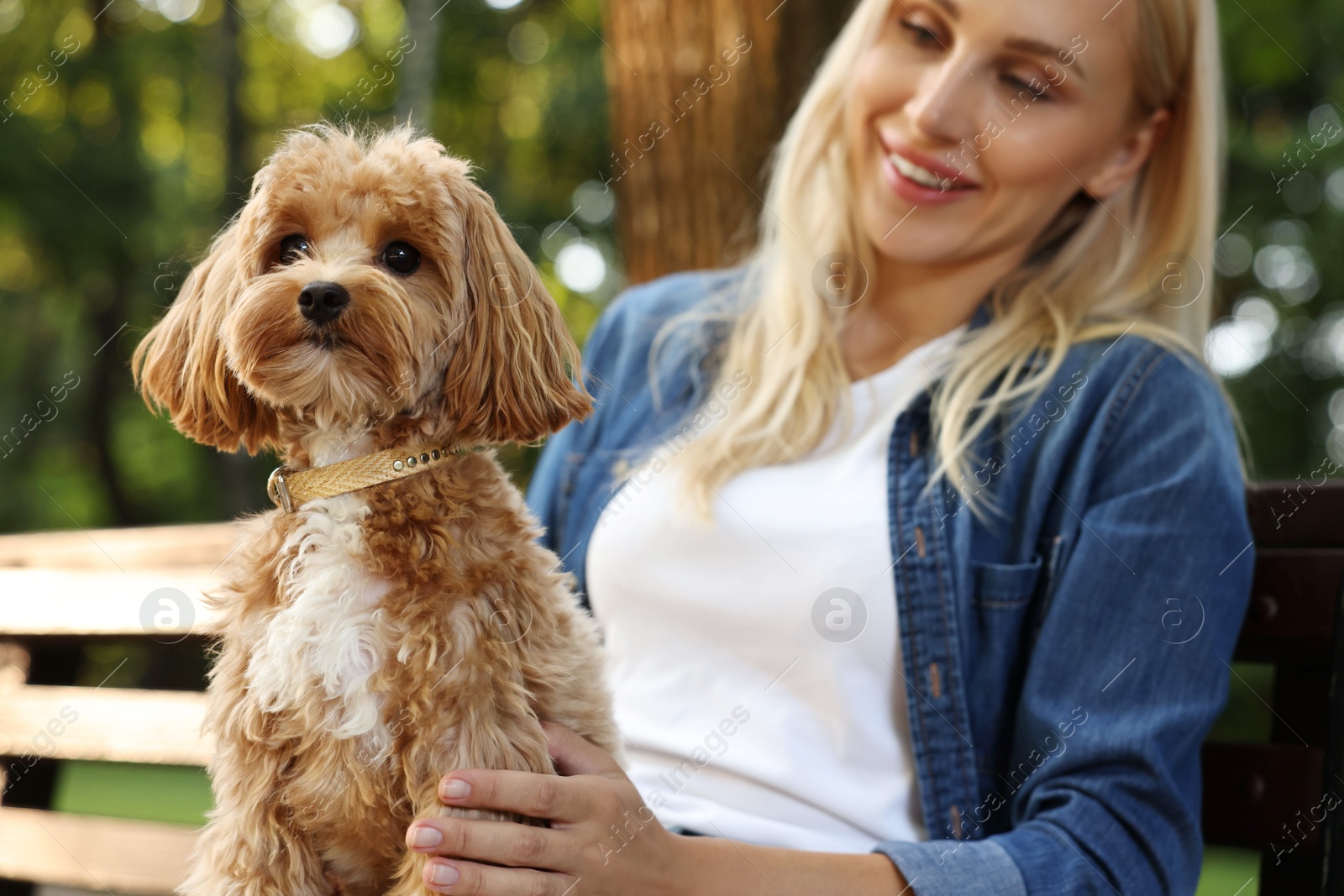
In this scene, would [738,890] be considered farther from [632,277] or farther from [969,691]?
[632,277]

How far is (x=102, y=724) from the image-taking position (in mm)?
3004

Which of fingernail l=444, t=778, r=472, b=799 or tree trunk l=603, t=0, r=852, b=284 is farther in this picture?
tree trunk l=603, t=0, r=852, b=284

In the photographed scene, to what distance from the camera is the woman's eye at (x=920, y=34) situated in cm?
236

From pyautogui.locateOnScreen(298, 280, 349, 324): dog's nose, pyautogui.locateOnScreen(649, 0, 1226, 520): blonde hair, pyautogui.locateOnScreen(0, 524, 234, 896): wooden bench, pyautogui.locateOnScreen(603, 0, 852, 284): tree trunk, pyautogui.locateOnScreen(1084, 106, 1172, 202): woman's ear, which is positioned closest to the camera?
pyautogui.locateOnScreen(298, 280, 349, 324): dog's nose

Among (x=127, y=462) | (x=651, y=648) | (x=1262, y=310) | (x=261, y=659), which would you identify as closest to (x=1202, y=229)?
(x=651, y=648)

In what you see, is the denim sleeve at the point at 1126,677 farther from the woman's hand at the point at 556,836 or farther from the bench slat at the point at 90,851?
the bench slat at the point at 90,851

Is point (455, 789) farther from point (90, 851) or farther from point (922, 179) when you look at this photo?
point (90, 851)

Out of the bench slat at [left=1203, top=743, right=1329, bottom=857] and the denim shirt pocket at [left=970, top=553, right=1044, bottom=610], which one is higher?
the denim shirt pocket at [left=970, top=553, right=1044, bottom=610]

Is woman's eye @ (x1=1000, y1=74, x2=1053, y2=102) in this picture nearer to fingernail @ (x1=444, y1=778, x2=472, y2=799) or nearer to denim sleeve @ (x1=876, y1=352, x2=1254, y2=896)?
denim sleeve @ (x1=876, y1=352, x2=1254, y2=896)

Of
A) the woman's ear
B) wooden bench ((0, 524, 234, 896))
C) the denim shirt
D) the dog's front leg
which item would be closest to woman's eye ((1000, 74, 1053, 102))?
the woman's ear

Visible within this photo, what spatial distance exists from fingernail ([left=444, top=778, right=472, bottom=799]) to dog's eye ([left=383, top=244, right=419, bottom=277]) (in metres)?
0.66

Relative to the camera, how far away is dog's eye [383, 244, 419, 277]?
1.36 metres

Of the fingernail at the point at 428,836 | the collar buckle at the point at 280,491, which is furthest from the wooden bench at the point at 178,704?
the fingernail at the point at 428,836

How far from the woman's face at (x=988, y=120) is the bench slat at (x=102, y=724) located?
7.58 ft
